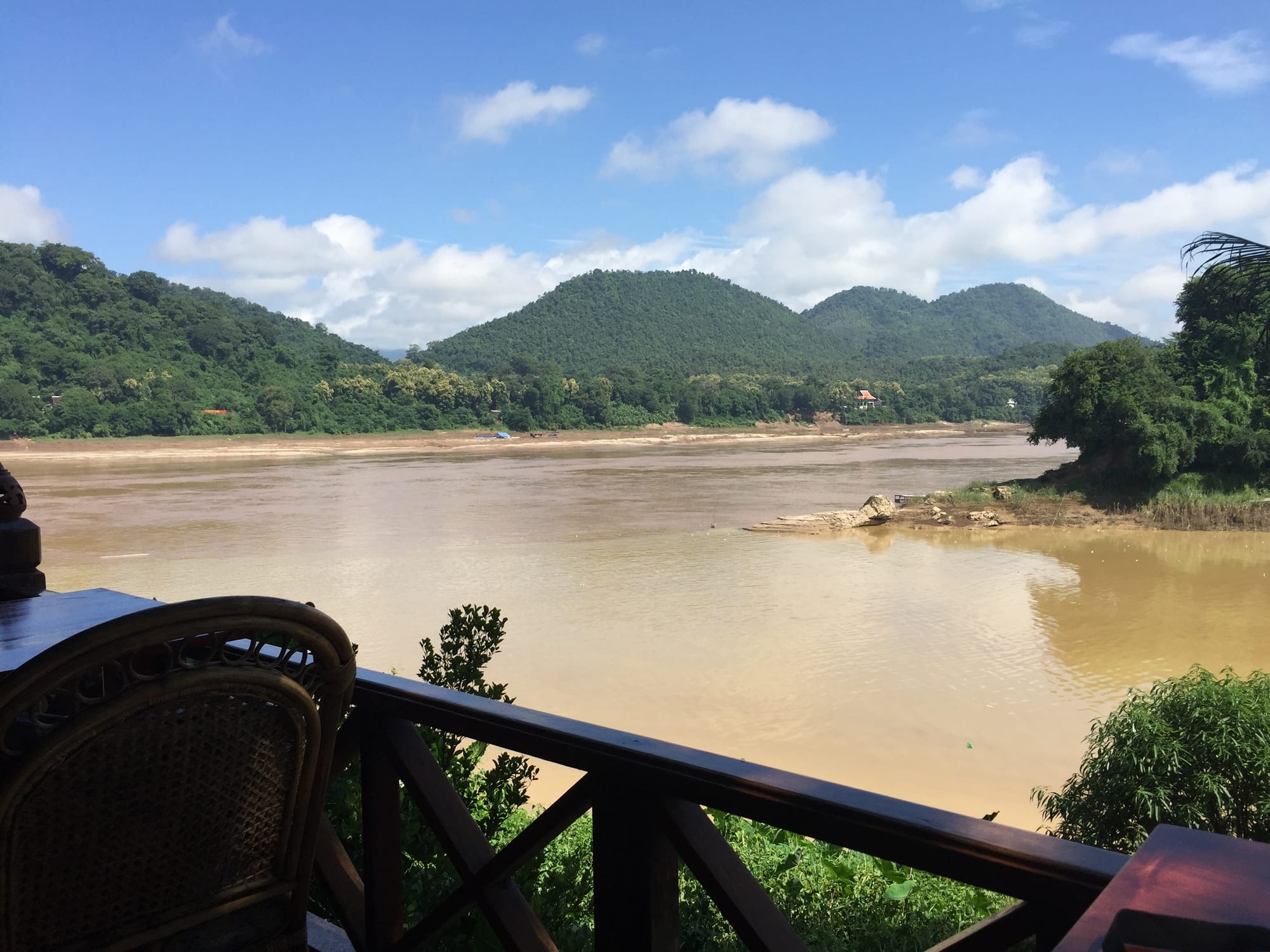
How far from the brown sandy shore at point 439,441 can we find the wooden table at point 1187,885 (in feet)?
180

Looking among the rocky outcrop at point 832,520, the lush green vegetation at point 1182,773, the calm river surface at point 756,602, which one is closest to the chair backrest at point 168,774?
the lush green vegetation at point 1182,773

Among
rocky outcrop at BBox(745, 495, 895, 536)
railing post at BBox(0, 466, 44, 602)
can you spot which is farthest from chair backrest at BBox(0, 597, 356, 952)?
rocky outcrop at BBox(745, 495, 895, 536)

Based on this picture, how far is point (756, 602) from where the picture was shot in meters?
15.5

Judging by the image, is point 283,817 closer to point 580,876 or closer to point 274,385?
point 580,876

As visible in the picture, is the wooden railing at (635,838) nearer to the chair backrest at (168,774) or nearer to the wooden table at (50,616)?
the chair backrest at (168,774)

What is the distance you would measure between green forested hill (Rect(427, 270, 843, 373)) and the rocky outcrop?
81.2 m

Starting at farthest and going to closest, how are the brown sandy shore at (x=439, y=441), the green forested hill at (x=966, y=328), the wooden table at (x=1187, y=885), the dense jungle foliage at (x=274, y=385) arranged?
the green forested hill at (x=966, y=328)
the dense jungle foliage at (x=274, y=385)
the brown sandy shore at (x=439, y=441)
the wooden table at (x=1187, y=885)

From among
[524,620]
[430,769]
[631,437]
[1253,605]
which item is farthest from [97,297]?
[430,769]

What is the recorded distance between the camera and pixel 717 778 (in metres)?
1.28

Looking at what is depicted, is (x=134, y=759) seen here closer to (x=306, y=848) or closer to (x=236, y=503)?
(x=306, y=848)

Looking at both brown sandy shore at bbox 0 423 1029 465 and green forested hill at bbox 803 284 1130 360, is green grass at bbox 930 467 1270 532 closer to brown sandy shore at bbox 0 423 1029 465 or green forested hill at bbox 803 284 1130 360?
brown sandy shore at bbox 0 423 1029 465

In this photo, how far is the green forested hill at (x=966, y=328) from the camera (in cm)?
15938

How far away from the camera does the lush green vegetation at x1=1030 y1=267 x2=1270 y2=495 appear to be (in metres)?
24.2

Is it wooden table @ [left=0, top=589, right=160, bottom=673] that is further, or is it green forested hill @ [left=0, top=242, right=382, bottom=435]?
green forested hill @ [left=0, top=242, right=382, bottom=435]
